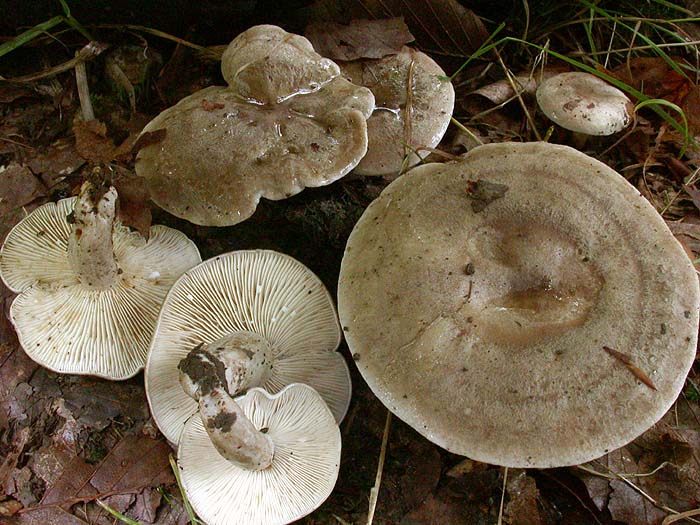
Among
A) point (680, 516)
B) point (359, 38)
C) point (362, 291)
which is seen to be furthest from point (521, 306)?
point (359, 38)

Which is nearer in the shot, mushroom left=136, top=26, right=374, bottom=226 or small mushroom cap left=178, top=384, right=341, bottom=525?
small mushroom cap left=178, top=384, right=341, bottom=525

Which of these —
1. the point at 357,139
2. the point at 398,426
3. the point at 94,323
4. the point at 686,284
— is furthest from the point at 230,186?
the point at 686,284

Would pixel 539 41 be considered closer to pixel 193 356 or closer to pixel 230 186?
pixel 230 186

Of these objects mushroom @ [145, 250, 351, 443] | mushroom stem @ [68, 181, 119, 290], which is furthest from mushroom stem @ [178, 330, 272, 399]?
mushroom stem @ [68, 181, 119, 290]

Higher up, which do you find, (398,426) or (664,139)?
(664,139)

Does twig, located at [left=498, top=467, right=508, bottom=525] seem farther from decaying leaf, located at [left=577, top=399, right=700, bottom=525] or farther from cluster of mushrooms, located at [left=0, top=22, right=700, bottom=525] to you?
cluster of mushrooms, located at [left=0, top=22, right=700, bottom=525]
